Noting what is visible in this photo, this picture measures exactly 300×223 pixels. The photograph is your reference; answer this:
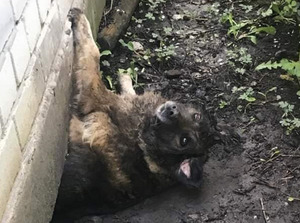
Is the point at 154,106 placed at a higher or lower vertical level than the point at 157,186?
higher

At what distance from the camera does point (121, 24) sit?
6.10 meters

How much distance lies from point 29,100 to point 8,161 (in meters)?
0.52

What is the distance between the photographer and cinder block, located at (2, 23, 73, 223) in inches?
144

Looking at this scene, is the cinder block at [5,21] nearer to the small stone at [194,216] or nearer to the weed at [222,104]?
the small stone at [194,216]

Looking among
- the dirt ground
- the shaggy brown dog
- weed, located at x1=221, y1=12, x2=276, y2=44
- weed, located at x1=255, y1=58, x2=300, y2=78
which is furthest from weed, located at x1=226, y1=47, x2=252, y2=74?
the shaggy brown dog

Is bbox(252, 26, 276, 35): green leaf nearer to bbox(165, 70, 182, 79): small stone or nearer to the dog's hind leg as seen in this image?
bbox(165, 70, 182, 79): small stone

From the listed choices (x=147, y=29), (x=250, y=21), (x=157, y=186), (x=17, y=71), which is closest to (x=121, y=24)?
(x=147, y=29)

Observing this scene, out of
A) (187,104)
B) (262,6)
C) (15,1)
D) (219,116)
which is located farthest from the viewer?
(262,6)

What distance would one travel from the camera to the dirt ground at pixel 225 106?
16.0 ft

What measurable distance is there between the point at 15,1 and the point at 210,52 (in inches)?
114

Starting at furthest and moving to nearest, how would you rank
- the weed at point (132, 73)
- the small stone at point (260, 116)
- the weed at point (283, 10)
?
the weed at point (283, 10)
the weed at point (132, 73)
the small stone at point (260, 116)

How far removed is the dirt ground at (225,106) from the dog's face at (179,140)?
0.23 metres

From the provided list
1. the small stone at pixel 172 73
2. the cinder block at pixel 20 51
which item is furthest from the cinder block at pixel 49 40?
the small stone at pixel 172 73

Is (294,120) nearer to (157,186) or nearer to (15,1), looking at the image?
(157,186)
